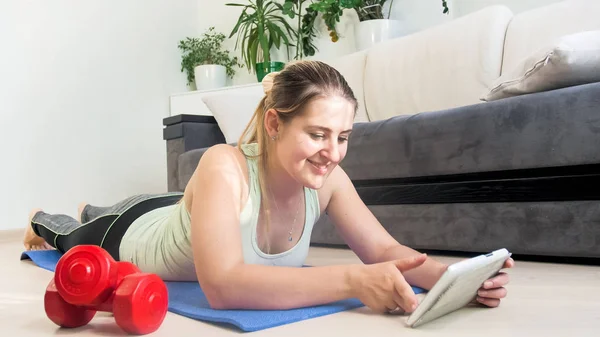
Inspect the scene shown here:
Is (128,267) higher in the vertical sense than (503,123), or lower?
lower

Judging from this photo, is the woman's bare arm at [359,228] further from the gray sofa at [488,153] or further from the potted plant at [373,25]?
the potted plant at [373,25]

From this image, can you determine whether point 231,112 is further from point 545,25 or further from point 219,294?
point 219,294

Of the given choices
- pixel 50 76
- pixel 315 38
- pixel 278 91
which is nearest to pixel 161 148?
pixel 50 76

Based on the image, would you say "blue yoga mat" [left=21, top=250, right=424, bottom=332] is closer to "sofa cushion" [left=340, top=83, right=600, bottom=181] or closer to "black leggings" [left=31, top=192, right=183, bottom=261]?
"black leggings" [left=31, top=192, right=183, bottom=261]

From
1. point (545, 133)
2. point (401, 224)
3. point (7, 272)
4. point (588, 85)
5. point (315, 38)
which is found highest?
point (315, 38)

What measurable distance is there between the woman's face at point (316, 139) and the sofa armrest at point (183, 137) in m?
2.09

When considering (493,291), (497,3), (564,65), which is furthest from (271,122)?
(497,3)

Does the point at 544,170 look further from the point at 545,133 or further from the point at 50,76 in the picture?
the point at 50,76

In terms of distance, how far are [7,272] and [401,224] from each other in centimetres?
141

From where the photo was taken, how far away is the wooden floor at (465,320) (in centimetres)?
103

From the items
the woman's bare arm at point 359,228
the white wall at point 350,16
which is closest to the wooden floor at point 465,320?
the woman's bare arm at point 359,228

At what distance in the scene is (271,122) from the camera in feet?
3.91

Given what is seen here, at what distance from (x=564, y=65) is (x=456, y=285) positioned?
3.54ft

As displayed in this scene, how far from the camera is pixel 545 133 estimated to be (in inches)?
67.9
